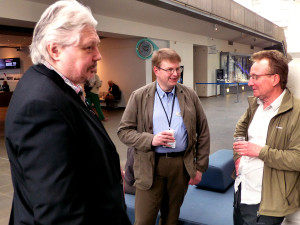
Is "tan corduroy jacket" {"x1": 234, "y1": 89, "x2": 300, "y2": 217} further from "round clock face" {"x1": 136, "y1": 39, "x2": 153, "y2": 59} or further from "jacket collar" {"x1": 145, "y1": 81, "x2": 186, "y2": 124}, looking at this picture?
"round clock face" {"x1": 136, "y1": 39, "x2": 153, "y2": 59}

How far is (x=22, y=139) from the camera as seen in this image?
90cm

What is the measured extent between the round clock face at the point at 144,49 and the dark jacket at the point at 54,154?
1119 cm

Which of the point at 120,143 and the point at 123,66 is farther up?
the point at 123,66

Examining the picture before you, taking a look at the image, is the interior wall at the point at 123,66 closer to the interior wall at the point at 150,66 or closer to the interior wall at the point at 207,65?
the interior wall at the point at 150,66

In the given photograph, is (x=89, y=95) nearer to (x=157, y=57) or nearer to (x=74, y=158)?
(x=157, y=57)

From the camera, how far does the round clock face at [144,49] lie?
474 inches

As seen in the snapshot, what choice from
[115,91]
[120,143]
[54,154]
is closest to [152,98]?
[54,154]

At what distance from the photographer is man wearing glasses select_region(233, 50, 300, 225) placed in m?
1.55

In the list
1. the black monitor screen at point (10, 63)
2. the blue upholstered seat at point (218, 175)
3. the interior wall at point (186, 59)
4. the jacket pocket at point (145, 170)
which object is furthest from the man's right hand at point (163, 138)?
the black monitor screen at point (10, 63)

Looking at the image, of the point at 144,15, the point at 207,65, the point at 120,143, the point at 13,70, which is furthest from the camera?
the point at 13,70

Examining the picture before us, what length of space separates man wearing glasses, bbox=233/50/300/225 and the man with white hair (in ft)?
2.81

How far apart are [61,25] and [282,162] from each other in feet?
4.24

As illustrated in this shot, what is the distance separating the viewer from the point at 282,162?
5.02 ft

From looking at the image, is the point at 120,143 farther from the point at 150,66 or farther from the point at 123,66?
the point at 123,66
